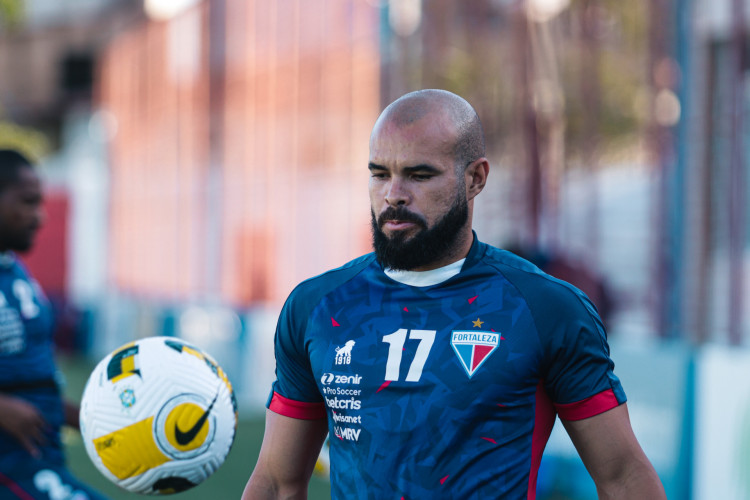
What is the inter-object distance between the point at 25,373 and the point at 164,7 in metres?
19.1

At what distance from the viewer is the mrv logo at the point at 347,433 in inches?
93.5

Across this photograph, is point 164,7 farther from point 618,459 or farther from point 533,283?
point 618,459

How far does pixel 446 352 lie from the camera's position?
2.33 meters

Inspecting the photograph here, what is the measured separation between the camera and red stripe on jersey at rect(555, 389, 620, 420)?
2242 millimetres

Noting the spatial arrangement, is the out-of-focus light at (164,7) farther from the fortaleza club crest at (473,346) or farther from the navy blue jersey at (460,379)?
the fortaleza club crest at (473,346)

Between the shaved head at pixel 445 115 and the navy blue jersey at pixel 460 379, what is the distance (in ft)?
0.85

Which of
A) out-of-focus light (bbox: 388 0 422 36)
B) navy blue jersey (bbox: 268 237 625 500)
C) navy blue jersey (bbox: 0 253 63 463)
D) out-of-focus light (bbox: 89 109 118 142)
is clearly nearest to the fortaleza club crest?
navy blue jersey (bbox: 268 237 625 500)

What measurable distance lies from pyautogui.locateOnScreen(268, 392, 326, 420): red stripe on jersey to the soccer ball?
667 millimetres

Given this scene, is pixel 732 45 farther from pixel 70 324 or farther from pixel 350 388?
pixel 70 324

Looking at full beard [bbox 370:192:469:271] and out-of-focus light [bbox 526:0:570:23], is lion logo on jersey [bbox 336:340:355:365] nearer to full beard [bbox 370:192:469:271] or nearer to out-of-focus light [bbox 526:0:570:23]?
full beard [bbox 370:192:469:271]

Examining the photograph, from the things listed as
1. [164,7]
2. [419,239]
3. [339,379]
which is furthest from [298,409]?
[164,7]

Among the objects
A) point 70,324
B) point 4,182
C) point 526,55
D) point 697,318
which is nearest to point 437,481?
point 4,182

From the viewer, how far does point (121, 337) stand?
57.5 ft

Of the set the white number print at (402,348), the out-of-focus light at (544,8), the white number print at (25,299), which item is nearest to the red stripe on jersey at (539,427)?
the white number print at (402,348)
